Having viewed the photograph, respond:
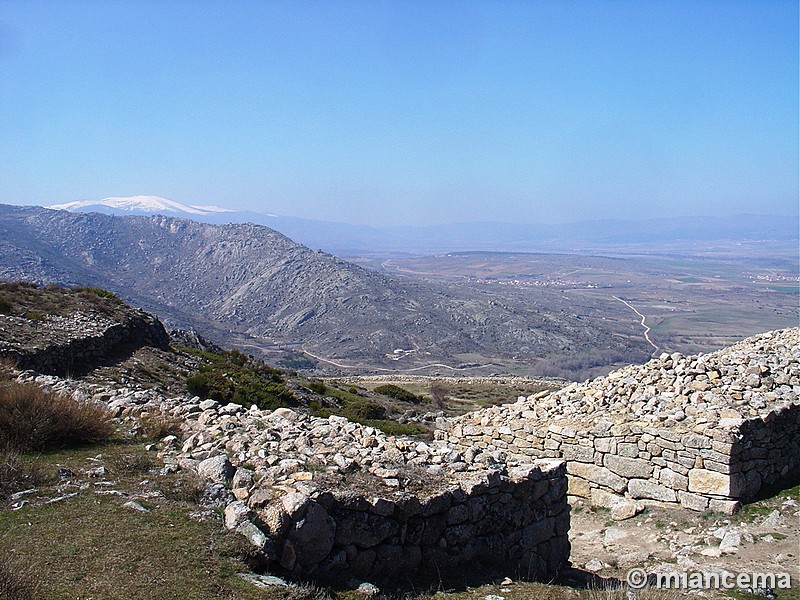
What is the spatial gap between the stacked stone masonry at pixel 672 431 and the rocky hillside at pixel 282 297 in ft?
241

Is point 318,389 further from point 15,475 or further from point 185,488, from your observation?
point 185,488

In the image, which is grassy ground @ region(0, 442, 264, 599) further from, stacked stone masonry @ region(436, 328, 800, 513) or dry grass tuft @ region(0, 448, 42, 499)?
stacked stone masonry @ region(436, 328, 800, 513)

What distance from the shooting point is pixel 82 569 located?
481cm

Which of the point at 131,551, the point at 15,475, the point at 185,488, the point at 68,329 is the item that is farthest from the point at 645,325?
the point at 131,551

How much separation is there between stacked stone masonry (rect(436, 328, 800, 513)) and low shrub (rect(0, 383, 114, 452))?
17.0ft

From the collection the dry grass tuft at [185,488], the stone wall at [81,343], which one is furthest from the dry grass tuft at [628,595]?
the stone wall at [81,343]

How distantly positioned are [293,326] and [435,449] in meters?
108

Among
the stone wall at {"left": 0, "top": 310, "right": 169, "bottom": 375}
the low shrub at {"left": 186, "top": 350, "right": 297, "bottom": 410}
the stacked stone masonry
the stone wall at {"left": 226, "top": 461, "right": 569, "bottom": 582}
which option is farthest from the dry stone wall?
the stone wall at {"left": 0, "top": 310, "right": 169, "bottom": 375}

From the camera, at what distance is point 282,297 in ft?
411

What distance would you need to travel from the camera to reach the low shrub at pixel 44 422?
796cm

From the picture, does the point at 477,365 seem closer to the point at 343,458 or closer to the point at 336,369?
the point at 336,369

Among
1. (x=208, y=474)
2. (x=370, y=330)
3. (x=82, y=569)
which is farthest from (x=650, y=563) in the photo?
(x=370, y=330)

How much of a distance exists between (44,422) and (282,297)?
11872 cm

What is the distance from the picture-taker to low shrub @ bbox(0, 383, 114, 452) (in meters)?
7.96
